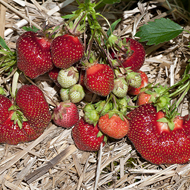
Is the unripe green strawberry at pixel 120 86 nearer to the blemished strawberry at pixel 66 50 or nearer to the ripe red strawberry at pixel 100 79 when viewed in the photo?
the ripe red strawberry at pixel 100 79

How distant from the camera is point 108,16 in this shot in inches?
62.3

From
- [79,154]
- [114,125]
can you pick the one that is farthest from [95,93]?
[79,154]

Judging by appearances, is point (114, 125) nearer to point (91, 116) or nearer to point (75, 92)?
point (91, 116)

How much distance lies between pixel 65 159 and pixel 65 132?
173 mm

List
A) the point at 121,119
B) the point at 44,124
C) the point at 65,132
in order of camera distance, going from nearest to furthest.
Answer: the point at 121,119, the point at 44,124, the point at 65,132

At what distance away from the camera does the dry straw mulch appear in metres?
1.51

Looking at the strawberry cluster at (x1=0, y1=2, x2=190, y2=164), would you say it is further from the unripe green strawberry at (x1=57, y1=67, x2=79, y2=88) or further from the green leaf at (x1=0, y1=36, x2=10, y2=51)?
the green leaf at (x1=0, y1=36, x2=10, y2=51)

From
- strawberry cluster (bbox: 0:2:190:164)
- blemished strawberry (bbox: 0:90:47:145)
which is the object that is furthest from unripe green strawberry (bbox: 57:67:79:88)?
blemished strawberry (bbox: 0:90:47:145)

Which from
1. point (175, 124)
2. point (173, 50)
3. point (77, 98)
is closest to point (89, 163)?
point (77, 98)

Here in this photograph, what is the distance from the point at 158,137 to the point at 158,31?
616mm

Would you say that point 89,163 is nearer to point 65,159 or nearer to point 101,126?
point 65,159

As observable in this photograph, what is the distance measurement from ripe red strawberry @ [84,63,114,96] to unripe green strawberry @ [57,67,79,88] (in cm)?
11

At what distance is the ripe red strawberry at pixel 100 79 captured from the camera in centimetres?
129

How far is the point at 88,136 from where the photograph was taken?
4.88ft
